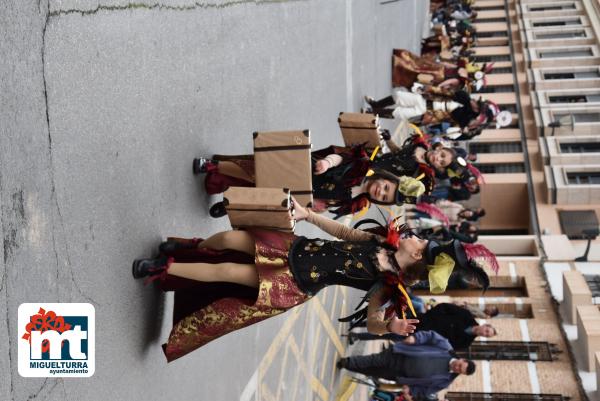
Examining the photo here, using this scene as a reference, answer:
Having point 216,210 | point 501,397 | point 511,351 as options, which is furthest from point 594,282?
point 216,210

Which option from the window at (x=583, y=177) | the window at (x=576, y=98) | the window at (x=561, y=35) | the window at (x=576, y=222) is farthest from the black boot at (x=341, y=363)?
the window at (x=561, y=35)

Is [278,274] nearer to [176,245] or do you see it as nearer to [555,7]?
[176,245]

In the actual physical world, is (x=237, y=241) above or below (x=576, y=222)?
above

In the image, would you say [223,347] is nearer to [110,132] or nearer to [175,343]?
[175,343]

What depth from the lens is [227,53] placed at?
6.40 metres

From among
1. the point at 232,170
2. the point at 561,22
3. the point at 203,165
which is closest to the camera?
the point at 203,165

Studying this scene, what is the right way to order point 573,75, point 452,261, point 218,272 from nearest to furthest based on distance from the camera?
point 452,261 → point 218,272 → point 573,75

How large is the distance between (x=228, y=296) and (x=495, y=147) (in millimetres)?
25708

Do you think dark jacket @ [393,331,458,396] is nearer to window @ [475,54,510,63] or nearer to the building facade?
the building facade

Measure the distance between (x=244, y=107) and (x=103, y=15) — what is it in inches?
96.7

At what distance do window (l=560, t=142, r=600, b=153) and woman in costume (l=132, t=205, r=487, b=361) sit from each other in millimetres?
22658

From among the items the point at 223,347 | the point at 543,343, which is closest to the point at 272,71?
the point at 223,347

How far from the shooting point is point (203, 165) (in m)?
5.80

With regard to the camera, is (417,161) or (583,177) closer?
(417,161)
